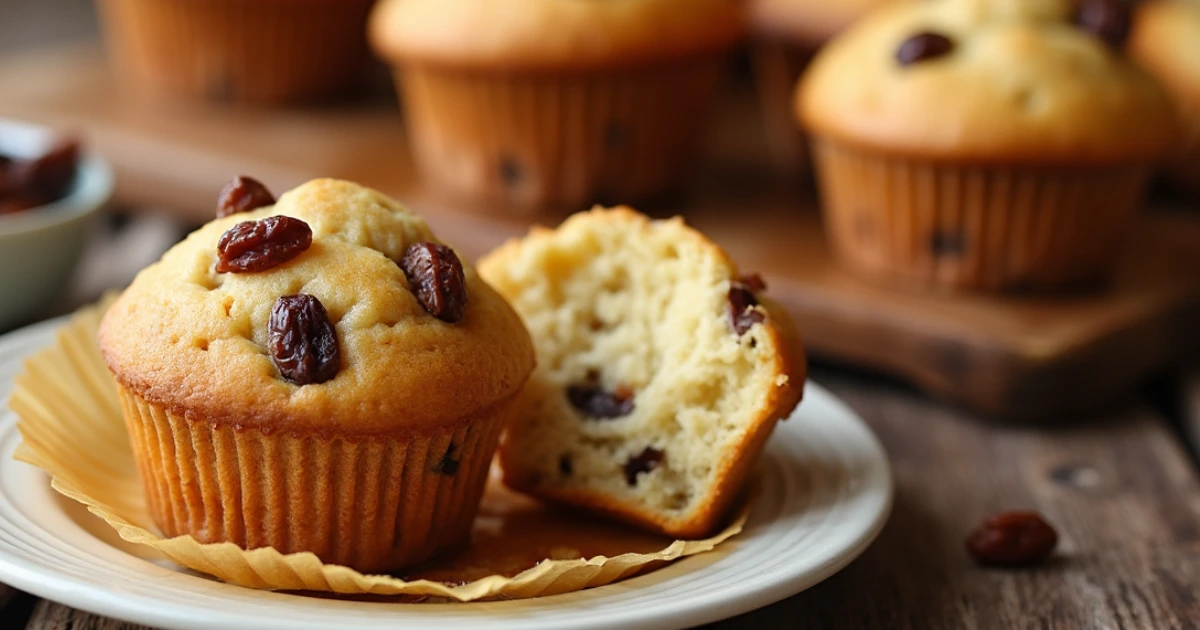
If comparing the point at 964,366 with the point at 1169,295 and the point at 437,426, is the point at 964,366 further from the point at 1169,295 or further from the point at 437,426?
the point at 437,426

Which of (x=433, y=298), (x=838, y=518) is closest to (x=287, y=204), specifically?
(x=433, y=298)

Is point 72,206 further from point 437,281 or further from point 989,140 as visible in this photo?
point 989,140

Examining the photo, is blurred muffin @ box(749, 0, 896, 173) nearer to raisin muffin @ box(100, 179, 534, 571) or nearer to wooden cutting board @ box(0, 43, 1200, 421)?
wooden cutting board @ box(0, 43, 1200, 421)

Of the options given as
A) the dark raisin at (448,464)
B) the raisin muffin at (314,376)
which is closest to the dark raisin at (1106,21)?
the raisin muffin at (314,376)

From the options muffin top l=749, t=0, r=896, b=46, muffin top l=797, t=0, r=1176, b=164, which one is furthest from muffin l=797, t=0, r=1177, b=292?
muffin top l=749, t=0, r=896, b=46

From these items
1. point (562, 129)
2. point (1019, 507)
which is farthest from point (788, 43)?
point (1019, 507)

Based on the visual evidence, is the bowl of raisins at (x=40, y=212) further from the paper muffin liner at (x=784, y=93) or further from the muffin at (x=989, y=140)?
the paper muffin liner at (x=784, y=93)
